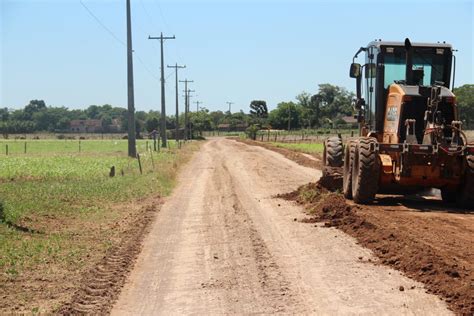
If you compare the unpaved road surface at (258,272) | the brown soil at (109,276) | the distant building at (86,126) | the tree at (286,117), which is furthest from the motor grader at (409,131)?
the distant building at (86,126)

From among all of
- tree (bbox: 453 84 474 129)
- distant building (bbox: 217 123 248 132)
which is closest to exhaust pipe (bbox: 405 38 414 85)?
tree (bbox: 453 84 474 129)

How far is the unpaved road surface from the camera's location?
7.14m

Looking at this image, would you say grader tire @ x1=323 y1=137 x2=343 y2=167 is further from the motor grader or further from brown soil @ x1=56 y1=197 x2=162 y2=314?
brown soil @ x1=56 y1=197 x2=162 y2=314

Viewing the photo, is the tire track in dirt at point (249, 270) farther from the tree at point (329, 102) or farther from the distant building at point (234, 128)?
the distant building at point (234, 128)

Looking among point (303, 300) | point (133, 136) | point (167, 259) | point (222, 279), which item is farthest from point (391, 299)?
point (133, 136)

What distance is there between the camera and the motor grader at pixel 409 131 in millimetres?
13812

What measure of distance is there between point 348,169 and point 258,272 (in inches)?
307

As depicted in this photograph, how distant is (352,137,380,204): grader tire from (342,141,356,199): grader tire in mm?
577

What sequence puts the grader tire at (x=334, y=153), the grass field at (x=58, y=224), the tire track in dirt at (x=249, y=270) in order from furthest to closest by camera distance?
the grader tire at (x=334, y=153)
the grass field at (x=58, y=224)
the tire track in dirt at (x=249, y=270)

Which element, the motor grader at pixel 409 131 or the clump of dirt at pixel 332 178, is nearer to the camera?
the motor grader at pixel 409 131

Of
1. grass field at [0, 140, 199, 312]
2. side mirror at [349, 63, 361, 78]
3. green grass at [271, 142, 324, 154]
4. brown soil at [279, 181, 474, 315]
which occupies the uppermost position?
side mirror at [349, 63, 361, 78]

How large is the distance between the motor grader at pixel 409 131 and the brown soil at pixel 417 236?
1.99 ft

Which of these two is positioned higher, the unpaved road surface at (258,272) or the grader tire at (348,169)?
the grader tire at (348,169)

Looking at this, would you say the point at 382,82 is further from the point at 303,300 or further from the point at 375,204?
the point at 303,300
